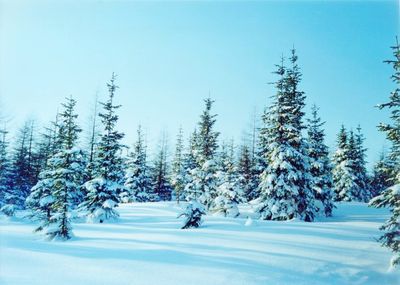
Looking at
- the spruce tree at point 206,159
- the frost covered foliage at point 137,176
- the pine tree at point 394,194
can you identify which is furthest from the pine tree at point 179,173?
the pine tree at point 394,194

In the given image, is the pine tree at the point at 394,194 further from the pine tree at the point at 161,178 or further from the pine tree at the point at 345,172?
the pine tree at the point at 161,178

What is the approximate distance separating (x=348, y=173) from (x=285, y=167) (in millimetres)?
22042

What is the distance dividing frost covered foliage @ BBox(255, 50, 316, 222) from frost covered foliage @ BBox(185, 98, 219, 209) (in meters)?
4.70

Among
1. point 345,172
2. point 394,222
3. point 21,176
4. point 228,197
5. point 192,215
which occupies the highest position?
point 345,172

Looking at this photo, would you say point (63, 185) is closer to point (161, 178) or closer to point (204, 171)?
point (204, 171)

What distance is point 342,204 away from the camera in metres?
35.2

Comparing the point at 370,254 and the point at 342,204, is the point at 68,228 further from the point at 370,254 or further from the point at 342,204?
the point at 342,204

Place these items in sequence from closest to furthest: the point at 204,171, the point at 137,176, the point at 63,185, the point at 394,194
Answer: the point at 394,194 < the point at 63,185 < the point at 204,171 < the point at 137,176

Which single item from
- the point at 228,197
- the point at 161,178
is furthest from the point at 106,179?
the point at 161,178

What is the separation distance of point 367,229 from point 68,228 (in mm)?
15547

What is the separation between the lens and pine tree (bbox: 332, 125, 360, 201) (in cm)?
4096

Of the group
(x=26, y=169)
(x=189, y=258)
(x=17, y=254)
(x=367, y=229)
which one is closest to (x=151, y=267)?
(x=189, y=258)

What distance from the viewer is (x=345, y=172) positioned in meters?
40.8

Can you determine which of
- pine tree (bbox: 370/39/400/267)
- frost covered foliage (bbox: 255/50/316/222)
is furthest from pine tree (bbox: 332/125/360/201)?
pine tree (bbox: 370/39/400/267)
